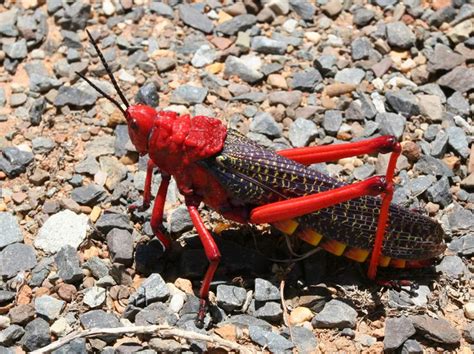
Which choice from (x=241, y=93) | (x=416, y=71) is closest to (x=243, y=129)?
(x=241, y=93)

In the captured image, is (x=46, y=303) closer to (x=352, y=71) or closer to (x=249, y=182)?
(x=249, y=182)

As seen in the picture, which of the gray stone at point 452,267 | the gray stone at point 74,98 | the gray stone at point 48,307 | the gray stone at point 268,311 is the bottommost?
the gray stone at point 48,307

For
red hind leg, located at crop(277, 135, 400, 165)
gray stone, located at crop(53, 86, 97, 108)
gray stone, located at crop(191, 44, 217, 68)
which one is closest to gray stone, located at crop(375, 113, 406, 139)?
red hind leg, located at crop(277, 135, 400, 165)

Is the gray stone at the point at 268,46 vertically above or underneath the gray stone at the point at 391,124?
above

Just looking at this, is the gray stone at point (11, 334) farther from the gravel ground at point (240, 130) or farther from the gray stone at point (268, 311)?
the gray stone at point (268, 311)

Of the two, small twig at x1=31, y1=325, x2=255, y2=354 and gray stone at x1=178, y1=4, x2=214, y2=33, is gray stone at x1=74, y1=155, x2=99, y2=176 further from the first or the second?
gray stone at x1=178, y1=4, x2=214, y2=33

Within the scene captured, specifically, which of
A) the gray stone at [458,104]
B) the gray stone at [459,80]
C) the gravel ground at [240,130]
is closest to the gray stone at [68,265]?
the gravel ground at [240,130]

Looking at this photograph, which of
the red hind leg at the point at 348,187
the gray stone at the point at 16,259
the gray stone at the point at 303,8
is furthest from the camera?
the gray stone at the point at 303,8
